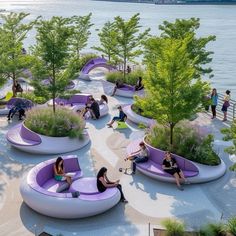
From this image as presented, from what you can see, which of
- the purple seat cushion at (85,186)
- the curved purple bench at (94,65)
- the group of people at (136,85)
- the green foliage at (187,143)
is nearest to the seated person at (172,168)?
the green foliage at (187,143)

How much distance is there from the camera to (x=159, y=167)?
587 inches

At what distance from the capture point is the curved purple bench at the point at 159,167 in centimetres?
1438

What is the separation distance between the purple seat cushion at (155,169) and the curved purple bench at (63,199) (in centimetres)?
219

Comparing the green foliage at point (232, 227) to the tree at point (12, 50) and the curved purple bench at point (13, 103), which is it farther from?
the tree at point (12, 50)

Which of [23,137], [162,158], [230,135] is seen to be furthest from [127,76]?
[230,135]

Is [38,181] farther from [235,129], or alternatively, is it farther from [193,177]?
[235,129]

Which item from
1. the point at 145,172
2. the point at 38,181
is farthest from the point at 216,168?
the point at 38,181

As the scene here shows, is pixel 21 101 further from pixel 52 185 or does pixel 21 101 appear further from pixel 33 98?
pixel 52 185

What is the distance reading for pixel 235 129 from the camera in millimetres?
10672

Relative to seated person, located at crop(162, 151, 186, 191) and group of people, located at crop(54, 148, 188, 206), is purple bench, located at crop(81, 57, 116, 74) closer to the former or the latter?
group of people, located at crop(54, 148, 188, 206)

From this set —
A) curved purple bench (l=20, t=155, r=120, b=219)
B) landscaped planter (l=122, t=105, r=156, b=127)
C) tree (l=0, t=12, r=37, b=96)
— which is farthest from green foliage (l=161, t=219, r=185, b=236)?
tree (l=0, t=12, r=37, b=96)

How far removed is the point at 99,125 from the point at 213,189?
806cm

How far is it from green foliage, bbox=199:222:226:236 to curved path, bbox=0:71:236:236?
1.21 meters

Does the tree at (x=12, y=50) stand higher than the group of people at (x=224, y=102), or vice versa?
the tree at (x=12, y=50)
